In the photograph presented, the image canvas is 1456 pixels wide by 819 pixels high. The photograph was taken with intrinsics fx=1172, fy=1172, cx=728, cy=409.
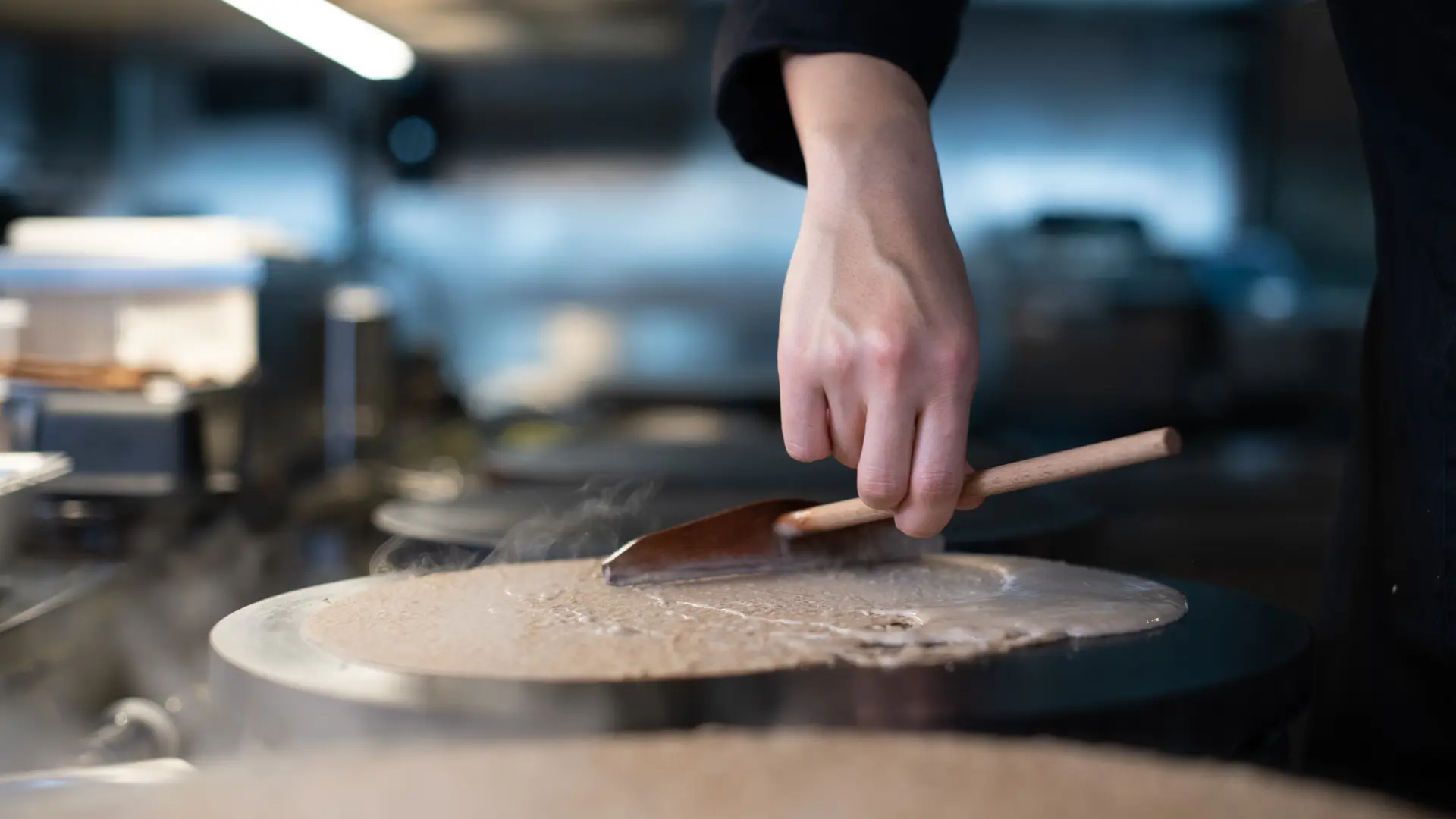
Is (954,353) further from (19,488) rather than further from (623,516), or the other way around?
(19,488)

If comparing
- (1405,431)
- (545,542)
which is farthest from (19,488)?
(1405,431)

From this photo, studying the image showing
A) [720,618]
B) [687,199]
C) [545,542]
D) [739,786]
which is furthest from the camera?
[687,199]

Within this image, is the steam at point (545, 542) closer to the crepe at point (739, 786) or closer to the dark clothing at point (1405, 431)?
the crepe at point (739, 786)

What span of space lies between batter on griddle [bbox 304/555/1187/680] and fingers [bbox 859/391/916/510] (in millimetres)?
97

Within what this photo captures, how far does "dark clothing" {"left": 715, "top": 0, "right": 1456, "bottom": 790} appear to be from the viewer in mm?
1002

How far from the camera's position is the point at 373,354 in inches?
111

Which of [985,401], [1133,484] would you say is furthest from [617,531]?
[985,401]

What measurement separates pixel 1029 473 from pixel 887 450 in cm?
12

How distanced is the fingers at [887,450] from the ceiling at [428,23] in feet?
6.65

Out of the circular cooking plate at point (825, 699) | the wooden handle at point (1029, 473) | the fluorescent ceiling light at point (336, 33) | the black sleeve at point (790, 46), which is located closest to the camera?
the circular cooking plate at point (825, 699)

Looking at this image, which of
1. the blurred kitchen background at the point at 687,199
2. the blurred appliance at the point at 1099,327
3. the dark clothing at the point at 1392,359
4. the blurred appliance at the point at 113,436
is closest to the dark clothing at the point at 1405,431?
the dark clothing at the point at 1392,359

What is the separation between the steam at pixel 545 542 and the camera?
48.6 inches

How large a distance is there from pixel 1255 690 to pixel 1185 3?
420cm

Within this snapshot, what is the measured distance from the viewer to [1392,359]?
1.09 meters
